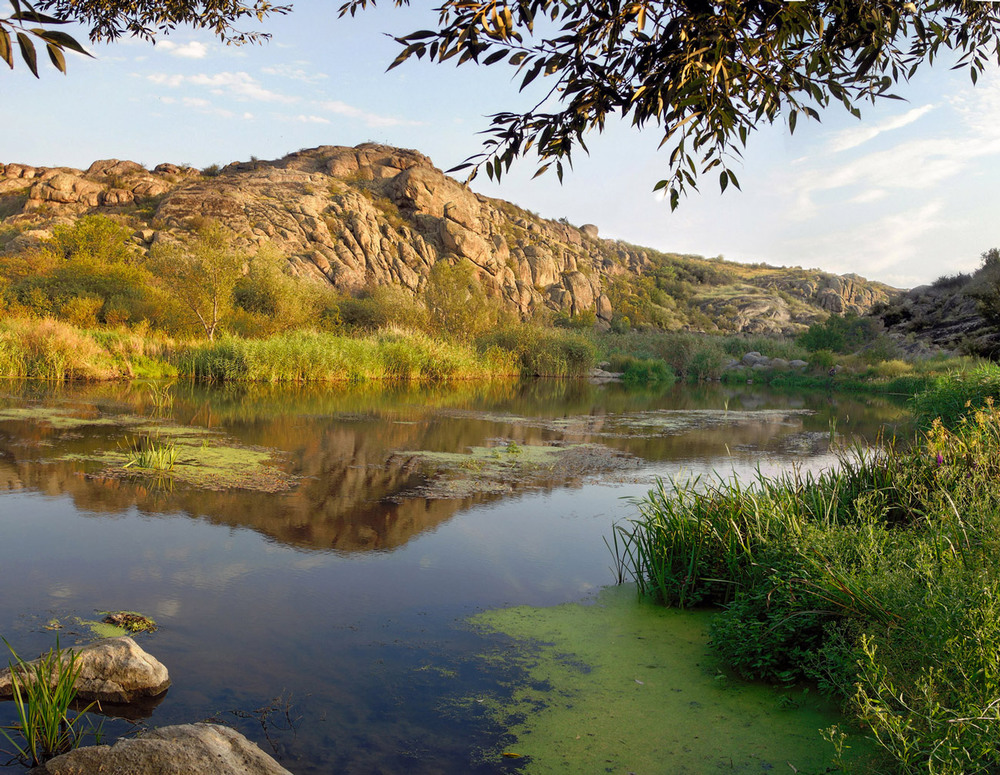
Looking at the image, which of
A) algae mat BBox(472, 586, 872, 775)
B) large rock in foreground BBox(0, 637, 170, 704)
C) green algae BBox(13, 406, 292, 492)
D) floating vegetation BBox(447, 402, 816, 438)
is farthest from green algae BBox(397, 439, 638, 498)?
large rock in foreground BBox(0, 637, 170, 704)

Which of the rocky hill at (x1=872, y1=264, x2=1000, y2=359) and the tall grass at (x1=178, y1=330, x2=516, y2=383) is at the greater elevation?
the rocky hill at (x1=872, y1=264, x2=1000, y2=359)

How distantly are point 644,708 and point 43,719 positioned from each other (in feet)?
8.42

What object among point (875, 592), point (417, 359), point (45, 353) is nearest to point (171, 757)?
point (875, 592)

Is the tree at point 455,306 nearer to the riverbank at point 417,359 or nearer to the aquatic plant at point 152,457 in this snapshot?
the riverbank at point 417,359

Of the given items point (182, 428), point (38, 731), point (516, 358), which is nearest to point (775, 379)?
point (516, 358)

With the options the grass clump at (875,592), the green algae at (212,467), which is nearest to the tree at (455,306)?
the green algae at (212,467)

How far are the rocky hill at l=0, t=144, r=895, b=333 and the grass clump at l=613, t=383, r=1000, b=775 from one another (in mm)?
30901

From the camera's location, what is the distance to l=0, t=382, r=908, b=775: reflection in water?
3234 mm

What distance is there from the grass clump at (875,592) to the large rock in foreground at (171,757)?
2.10 m

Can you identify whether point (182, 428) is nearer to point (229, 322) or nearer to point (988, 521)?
point (988, 521)

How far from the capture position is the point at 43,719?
2.66 m

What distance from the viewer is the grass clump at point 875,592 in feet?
A: 7.25

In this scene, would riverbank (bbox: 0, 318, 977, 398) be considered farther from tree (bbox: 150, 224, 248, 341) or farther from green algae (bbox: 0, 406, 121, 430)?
green algae (bbox: 0, 406, 121, 430)

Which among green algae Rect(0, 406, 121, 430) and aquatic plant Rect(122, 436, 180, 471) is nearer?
aquatic plant Rect(122, 436, 180, 471)
